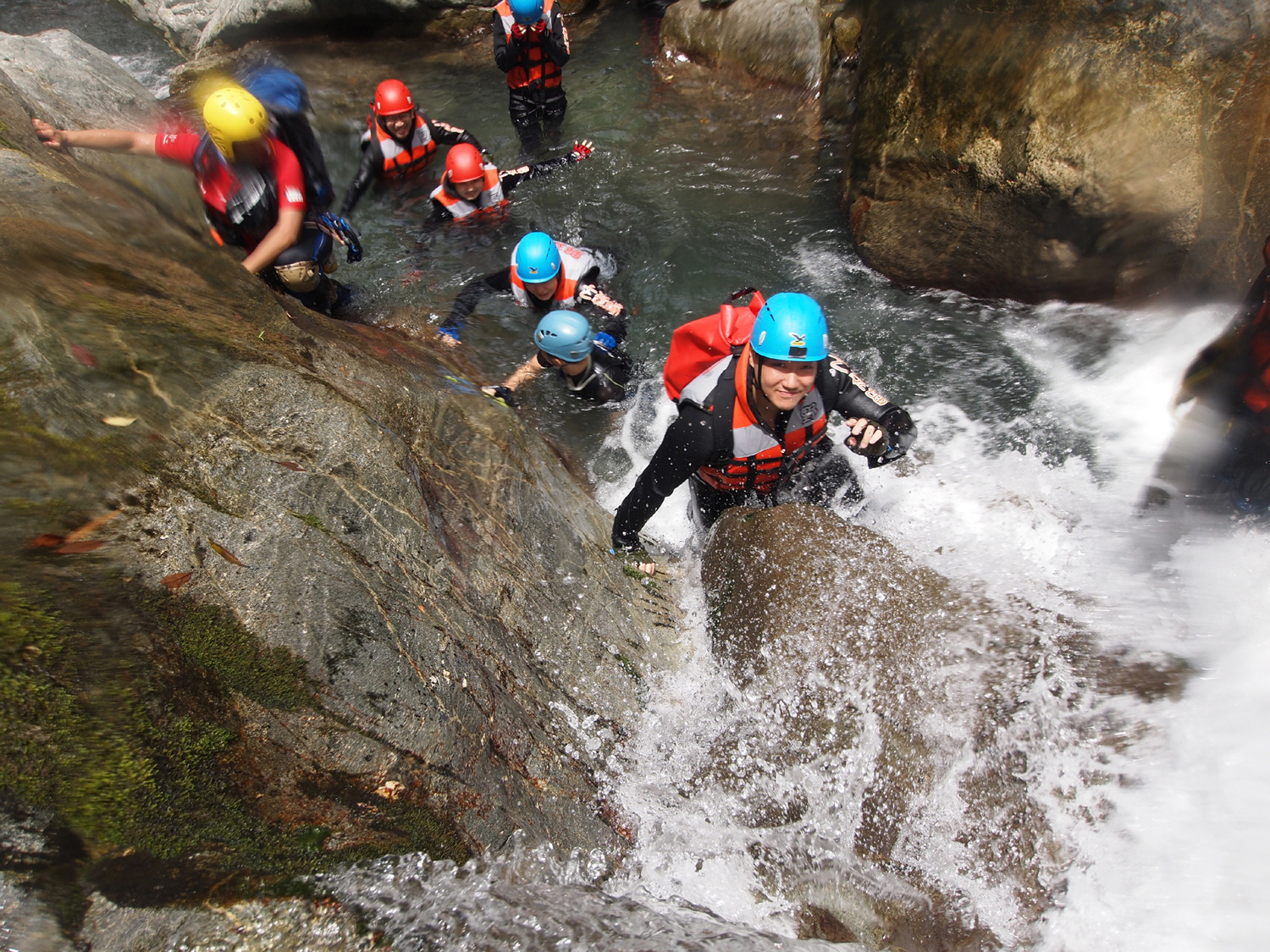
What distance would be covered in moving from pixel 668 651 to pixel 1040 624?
1719 millimetres

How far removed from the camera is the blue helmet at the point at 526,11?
799cm

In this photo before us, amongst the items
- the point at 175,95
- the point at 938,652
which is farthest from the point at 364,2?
the point at 938,652

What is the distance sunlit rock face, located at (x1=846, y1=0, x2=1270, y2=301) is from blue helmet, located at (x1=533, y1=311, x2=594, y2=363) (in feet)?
10.0

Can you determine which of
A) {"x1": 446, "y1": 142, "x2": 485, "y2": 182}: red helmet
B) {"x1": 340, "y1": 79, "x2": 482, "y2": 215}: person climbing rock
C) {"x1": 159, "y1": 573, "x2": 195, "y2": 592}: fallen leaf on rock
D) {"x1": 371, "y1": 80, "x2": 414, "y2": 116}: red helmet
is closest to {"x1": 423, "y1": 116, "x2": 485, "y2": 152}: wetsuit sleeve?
{"x1": 340, "y1": 79, "x2": 482, "y2": 215}: person climbing rock

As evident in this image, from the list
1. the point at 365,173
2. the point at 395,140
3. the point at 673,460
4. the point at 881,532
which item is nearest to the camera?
the point at 673,460

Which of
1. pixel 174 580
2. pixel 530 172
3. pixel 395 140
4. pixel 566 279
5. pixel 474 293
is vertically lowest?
pixel 474 293

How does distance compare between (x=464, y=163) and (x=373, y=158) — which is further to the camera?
(x=373, y=158)

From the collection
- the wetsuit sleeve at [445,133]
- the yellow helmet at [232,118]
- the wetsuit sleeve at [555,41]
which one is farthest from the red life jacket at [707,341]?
the wetsuit sleeve at [555,41]

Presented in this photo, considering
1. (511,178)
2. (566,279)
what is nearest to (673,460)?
(566,279)

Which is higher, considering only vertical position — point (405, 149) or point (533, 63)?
point (533, 63)

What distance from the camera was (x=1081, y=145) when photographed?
4863 mm

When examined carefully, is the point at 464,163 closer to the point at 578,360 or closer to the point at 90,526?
the point at 578,360

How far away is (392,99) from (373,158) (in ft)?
2.41

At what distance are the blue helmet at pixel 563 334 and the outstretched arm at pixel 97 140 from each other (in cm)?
287
